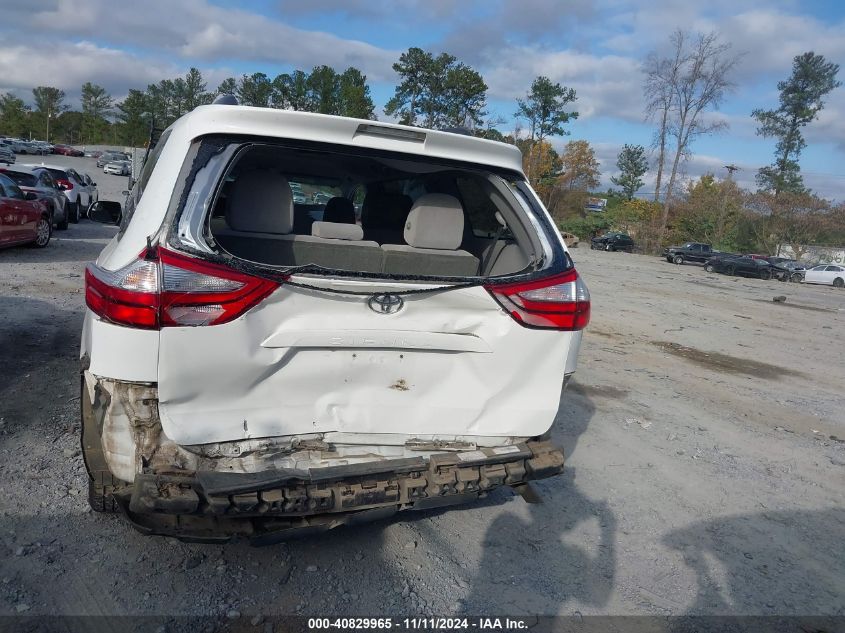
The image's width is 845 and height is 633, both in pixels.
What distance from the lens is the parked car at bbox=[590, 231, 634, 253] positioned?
49438mm

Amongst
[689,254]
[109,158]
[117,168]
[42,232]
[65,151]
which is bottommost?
[42,232]

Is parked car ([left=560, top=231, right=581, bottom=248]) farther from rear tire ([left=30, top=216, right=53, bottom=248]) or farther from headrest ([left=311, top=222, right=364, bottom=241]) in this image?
rear tire ([left=30, top=216, right=53, bottom=248])

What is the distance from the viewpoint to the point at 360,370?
9.18ft

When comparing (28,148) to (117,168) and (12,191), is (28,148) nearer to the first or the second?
(117,168)

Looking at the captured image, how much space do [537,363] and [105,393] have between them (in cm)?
185

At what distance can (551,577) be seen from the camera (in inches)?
129

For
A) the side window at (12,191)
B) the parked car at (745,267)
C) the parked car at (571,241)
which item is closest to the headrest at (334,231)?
the parked car at (571,241)

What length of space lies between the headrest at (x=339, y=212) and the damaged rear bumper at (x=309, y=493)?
2.77 metres

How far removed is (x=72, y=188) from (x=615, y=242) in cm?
3907

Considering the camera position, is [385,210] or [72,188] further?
[72,188]

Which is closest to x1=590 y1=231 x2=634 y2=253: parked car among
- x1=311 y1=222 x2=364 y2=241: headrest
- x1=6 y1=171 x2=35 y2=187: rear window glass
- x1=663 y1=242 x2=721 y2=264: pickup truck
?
x1=663 y1=242 x2=721 y2=264: pickup truck

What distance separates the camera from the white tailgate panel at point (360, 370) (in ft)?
8.25

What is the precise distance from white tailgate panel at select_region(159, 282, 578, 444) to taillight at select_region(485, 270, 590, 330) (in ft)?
0.16

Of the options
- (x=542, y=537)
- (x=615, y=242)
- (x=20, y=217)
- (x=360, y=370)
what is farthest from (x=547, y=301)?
(x=615, y=242)
